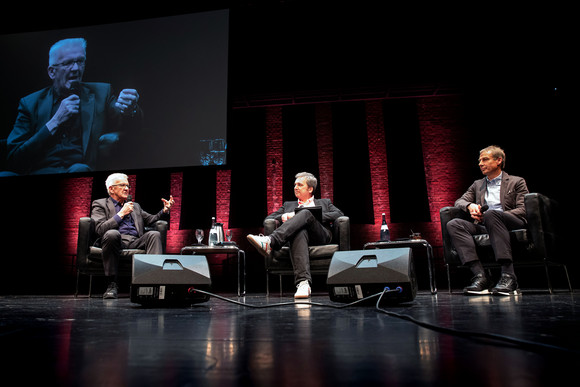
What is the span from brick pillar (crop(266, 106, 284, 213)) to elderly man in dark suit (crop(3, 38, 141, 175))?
194cm

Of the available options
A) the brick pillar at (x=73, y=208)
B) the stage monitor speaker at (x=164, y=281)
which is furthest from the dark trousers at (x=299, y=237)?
the brick pillar at (x=73, y=208)

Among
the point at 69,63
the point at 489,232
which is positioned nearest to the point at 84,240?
the point at 69,63

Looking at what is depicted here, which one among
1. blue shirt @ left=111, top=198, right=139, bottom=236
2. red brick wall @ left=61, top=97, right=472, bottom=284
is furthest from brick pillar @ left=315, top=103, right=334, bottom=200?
blue shirt @ left=111, top=198, right=139, bottom=236

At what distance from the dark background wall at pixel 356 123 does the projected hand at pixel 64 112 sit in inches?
44.6

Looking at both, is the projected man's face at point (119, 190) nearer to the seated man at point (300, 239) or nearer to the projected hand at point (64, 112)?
the projected hand at point (64, 112)

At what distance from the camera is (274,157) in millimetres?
5727

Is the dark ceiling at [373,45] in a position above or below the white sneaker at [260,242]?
above

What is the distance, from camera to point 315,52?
534cm

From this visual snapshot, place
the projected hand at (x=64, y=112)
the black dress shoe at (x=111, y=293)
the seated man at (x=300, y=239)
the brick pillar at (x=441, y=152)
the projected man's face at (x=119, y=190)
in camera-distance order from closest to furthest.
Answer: the seated man at (x=300, y=239) → the black dress shoe at (x=111, y=293) → the projected man's face at (x=119, y=190) → the projected hand at (x=64, y=112) → the brick pillar at (x=441, y=152)

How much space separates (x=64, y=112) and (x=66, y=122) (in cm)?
12

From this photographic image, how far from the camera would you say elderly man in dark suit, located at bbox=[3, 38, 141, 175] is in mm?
4336

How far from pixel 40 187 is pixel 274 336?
5.99 metres

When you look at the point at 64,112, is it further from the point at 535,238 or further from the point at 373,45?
the point at 535,238

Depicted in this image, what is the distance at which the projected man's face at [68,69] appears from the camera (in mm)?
4441
